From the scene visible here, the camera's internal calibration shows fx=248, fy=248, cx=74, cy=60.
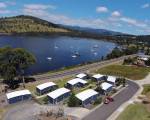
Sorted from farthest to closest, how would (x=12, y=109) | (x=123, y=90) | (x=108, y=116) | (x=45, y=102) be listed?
(x=123, y=90) < (x=45, y=102) < (x=12, y=109) < (x=108, y=116)

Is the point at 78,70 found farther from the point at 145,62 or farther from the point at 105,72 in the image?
the point at 145,62

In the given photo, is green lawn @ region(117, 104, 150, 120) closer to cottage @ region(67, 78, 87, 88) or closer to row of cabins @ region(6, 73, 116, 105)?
row of cabins @ region(6, 73, 116, 105)

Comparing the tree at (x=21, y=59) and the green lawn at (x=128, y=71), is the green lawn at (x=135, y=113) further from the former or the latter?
the tree at (x=21, y=59)

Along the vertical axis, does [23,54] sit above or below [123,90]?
above

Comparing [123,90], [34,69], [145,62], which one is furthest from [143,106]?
[34,69]

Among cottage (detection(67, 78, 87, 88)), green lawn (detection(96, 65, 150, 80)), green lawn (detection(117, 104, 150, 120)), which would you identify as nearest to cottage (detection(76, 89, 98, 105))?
green lawn (detection(117, 104, 150, 120))

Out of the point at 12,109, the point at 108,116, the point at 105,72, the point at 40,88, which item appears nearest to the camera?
the point at 108,116

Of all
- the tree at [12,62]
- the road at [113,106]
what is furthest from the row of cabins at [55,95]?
the tree at [12,62]
